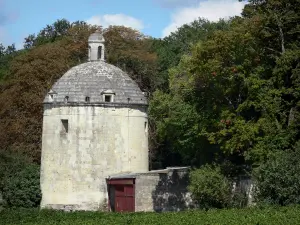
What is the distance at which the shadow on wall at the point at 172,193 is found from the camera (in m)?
41.2

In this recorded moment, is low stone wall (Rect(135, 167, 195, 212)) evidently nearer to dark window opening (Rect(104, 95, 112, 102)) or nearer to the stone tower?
the stone tower

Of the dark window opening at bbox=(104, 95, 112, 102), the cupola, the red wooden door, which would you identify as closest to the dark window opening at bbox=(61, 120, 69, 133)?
the dark window opening at bbox=(104, 95, 112, 102)

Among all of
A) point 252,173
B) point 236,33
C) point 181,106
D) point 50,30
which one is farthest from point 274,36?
point 50,30

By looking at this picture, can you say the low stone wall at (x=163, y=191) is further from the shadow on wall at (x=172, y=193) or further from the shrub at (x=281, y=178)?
the shrub at (x=281, y=178)

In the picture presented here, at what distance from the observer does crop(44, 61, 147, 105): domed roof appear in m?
44.8

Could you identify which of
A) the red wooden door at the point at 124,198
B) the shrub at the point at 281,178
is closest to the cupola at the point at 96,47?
the red wooden door at the point at 124,198

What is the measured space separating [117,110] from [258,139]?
41.0 ft

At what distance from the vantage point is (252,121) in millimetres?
36219

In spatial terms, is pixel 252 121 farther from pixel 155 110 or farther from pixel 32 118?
pixel 32 118

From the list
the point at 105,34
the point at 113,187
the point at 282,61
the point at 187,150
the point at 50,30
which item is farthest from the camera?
the point at 50,30

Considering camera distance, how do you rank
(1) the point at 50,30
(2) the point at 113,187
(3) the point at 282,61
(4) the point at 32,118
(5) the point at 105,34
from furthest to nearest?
(1) the point at 50,30, (5) the point at 105,34, (4) the point at 32,118, (2) the point at 113,187, (3) the point at 282,61

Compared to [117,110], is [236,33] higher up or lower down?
higher up

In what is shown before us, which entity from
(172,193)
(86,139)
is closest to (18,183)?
(86,139)

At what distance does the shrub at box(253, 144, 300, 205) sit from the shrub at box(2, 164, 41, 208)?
16.2 meters
